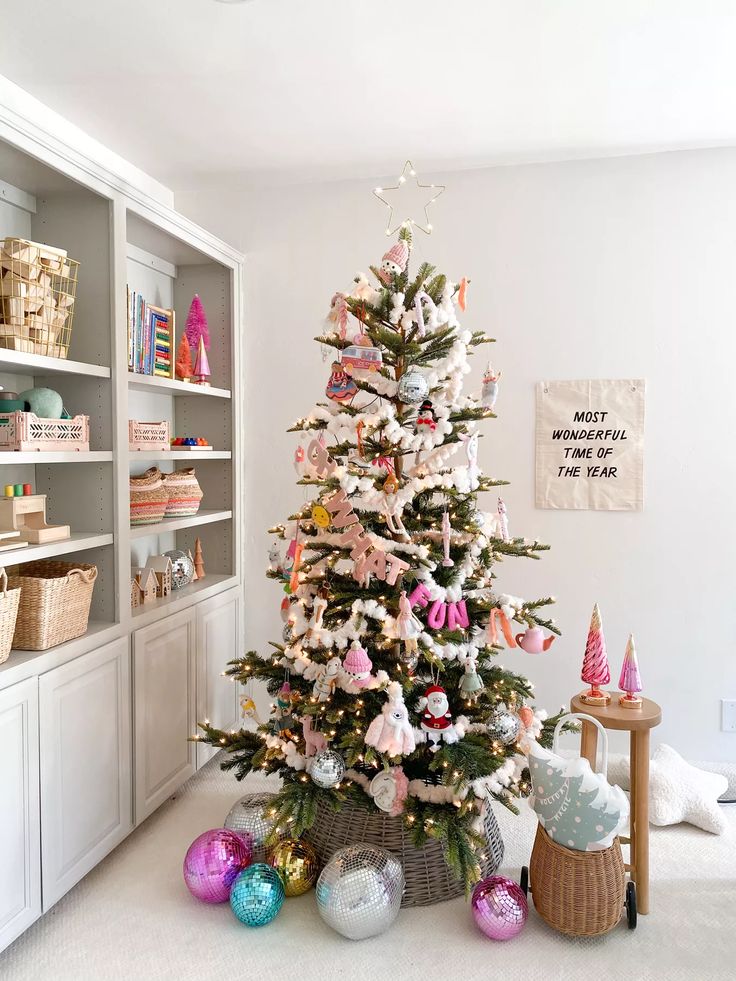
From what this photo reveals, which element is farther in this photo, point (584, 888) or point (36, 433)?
point (36, 433)

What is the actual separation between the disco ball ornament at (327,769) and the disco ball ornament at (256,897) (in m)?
0.29

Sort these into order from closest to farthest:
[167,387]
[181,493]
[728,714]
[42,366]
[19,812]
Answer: [19,812], [42,366], [167,387], [181,493], [728,714]

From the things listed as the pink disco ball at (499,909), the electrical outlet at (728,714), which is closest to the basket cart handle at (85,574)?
the pink disco ball at (499,909)

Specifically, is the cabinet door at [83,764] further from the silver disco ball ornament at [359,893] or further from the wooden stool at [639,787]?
the wooden stool at [639,787]

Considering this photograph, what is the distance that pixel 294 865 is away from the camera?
7.12ft

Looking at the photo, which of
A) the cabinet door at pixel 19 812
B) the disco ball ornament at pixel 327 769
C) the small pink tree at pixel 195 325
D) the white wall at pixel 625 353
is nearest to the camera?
the cabinet door at pixel 19 812

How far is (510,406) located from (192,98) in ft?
5.38

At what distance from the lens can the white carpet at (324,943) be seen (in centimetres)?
189

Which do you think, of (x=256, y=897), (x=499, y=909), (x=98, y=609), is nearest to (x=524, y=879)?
(x=499, y=909)

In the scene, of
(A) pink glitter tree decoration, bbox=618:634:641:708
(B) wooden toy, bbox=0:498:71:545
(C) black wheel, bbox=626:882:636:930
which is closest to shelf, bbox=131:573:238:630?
(B) wooden toy, bbox=0:498:71:545

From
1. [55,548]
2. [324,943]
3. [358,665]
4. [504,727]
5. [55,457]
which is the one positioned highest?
[55,457]

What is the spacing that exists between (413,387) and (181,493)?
1211 millimetres

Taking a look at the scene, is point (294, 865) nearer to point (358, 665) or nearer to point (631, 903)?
point (358, 665)

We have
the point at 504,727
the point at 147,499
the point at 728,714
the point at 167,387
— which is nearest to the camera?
the point at 504,727
